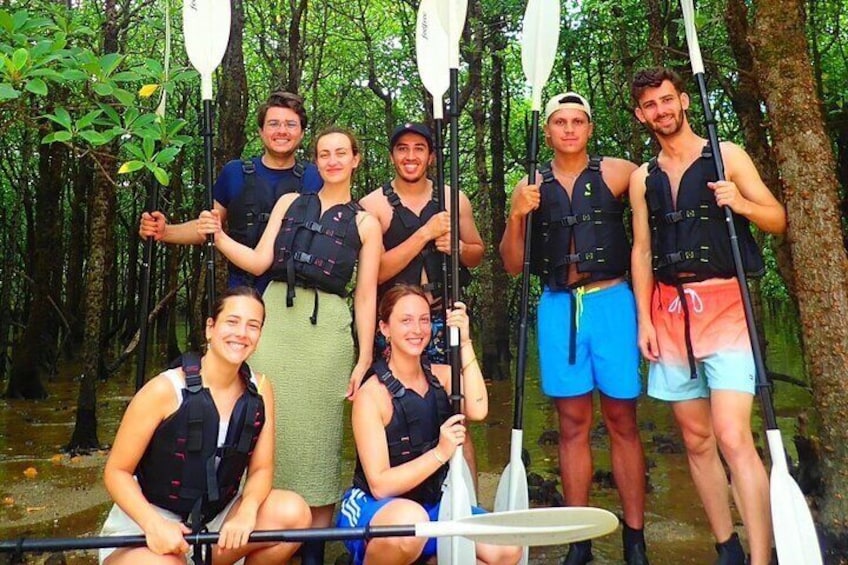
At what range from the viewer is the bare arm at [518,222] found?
3648 mm

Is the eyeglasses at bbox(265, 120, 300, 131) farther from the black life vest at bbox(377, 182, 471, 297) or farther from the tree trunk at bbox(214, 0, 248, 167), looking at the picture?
the tree trunk at bbox(214, 0, 248, 167)

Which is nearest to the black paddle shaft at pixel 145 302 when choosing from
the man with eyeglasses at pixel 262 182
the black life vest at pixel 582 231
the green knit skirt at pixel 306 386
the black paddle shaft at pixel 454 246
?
the man with eyeglasses at pixel 262 182

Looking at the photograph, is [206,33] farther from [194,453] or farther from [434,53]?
[194,453]

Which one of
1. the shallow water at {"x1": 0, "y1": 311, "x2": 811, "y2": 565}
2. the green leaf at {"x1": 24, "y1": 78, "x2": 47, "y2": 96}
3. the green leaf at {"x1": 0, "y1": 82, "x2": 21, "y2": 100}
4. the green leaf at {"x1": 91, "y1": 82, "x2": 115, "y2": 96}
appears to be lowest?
the shallow water at {"x1": 0, "y1": 311, "x2": 811, "y2": 565}

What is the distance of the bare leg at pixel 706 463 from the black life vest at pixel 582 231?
2.57 feet

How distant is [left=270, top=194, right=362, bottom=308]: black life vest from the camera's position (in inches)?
135

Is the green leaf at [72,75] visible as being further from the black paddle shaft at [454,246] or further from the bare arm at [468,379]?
the bare arm at [468,379]

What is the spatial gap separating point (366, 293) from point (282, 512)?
1.11 m

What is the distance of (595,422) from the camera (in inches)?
317

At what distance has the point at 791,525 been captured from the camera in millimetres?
2875

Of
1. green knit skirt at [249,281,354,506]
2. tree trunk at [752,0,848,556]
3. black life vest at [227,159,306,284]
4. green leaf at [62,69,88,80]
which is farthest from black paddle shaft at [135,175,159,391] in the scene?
tree trunk at [752,0,848,556]

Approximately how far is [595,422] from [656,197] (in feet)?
16.6

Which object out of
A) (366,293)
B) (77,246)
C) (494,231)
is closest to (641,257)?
(366,293)

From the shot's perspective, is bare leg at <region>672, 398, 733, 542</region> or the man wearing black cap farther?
the man wearing black cap
